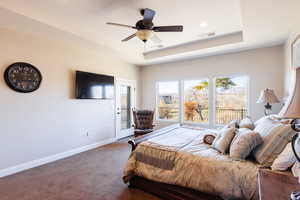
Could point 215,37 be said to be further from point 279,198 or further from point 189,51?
point 279,198

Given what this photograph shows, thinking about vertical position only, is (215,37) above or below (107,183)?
above

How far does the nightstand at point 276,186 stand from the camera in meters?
0.97

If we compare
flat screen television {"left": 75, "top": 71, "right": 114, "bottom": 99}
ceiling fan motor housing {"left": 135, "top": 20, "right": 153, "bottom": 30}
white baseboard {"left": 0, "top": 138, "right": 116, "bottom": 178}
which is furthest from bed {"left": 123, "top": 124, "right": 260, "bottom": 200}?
flat screen television {"left": 75, "top": 71, "right": 114, "bottom": 99}

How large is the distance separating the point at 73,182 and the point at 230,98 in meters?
4.40

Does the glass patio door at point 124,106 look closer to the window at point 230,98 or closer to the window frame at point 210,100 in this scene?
the window frame at point 210,100

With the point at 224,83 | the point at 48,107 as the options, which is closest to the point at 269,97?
the point at 224,83

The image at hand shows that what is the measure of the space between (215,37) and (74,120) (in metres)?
4.10

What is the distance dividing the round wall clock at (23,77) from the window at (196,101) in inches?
165

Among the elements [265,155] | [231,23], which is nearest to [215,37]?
[231,23]

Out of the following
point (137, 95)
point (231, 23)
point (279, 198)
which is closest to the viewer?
point (279, 198)

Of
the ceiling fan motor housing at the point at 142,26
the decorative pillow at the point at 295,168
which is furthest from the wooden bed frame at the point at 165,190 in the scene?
the ceiling fan motor housing at the point at 142,26

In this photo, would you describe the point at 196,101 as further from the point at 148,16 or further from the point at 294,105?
the point at 294,105

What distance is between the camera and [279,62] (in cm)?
373

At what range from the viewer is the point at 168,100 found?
5.62 metres
